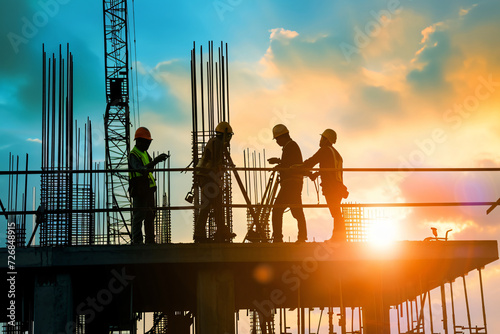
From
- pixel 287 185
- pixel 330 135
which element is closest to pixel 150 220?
→ pixel 287 185

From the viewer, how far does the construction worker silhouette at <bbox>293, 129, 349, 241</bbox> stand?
12.2 m

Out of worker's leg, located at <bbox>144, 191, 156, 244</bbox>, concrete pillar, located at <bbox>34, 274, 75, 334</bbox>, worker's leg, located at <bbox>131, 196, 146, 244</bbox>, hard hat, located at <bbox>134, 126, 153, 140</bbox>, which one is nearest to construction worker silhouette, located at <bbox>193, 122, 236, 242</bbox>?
worker's leg, located at <bbox>144, 191, 156, 244</bbox>

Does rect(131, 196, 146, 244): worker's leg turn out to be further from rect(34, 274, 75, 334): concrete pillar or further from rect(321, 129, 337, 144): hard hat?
rect(321, 129, 337, 144): hard hat

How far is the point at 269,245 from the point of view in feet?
37.8

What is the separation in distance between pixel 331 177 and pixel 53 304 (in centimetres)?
489

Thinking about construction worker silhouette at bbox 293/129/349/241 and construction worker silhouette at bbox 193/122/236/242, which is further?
construction worker silhouette at bbox 293/129/349/241

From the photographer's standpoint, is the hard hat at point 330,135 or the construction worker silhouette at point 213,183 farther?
the hard hat at point 330,135

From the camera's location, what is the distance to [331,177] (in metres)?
12.3

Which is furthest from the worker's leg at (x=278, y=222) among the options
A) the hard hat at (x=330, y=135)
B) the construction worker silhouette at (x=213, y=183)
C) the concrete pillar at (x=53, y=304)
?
the concrete pillar at (x=53, y=304)

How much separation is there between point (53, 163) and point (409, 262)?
57.4ft

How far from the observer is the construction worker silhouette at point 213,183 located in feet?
38.3

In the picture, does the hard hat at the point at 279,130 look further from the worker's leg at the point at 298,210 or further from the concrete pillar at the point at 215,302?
the concrete pillar at the point at 215,302

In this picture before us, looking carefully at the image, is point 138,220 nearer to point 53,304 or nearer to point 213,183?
point 213,183

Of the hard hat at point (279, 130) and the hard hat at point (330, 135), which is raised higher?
the hard hat at point (279, 130)
